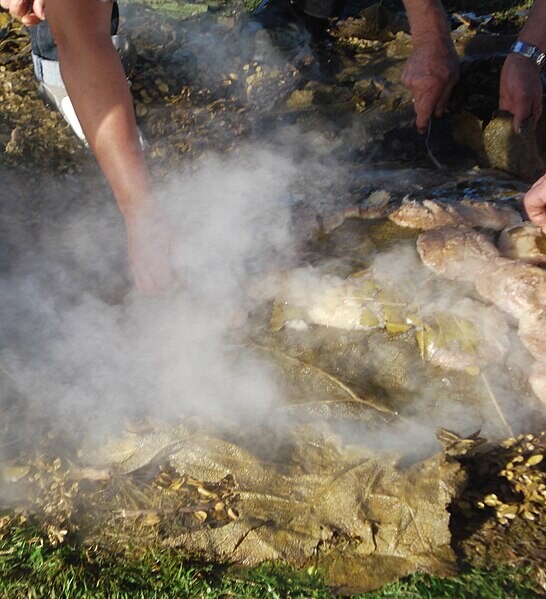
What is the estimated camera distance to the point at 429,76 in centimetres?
446

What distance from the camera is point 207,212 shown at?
369 centimetres

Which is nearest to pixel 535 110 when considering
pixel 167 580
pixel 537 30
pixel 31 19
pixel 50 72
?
pixel 537 30

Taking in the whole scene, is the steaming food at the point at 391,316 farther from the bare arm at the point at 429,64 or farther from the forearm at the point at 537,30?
the forearm at the point at 537,30

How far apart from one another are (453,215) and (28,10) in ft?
10.4

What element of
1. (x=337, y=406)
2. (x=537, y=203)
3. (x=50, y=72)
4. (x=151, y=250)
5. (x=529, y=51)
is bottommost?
(x=337, y=406)

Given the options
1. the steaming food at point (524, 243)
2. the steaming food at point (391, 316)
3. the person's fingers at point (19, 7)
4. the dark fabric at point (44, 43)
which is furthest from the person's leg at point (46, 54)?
the steaming food at point (524, 243)

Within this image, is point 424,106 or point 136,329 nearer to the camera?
point 136,329

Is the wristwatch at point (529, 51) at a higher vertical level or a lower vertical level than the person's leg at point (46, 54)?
lower

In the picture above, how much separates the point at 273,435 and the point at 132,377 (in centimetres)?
66

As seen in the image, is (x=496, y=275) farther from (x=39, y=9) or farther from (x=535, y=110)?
(x=39, y=9)

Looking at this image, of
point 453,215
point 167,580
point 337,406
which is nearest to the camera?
point 167,580

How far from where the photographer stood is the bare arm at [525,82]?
4207mm

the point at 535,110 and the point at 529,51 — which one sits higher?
the point at 529,51

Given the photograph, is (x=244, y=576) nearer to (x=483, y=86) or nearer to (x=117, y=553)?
(x=117, y=553)
